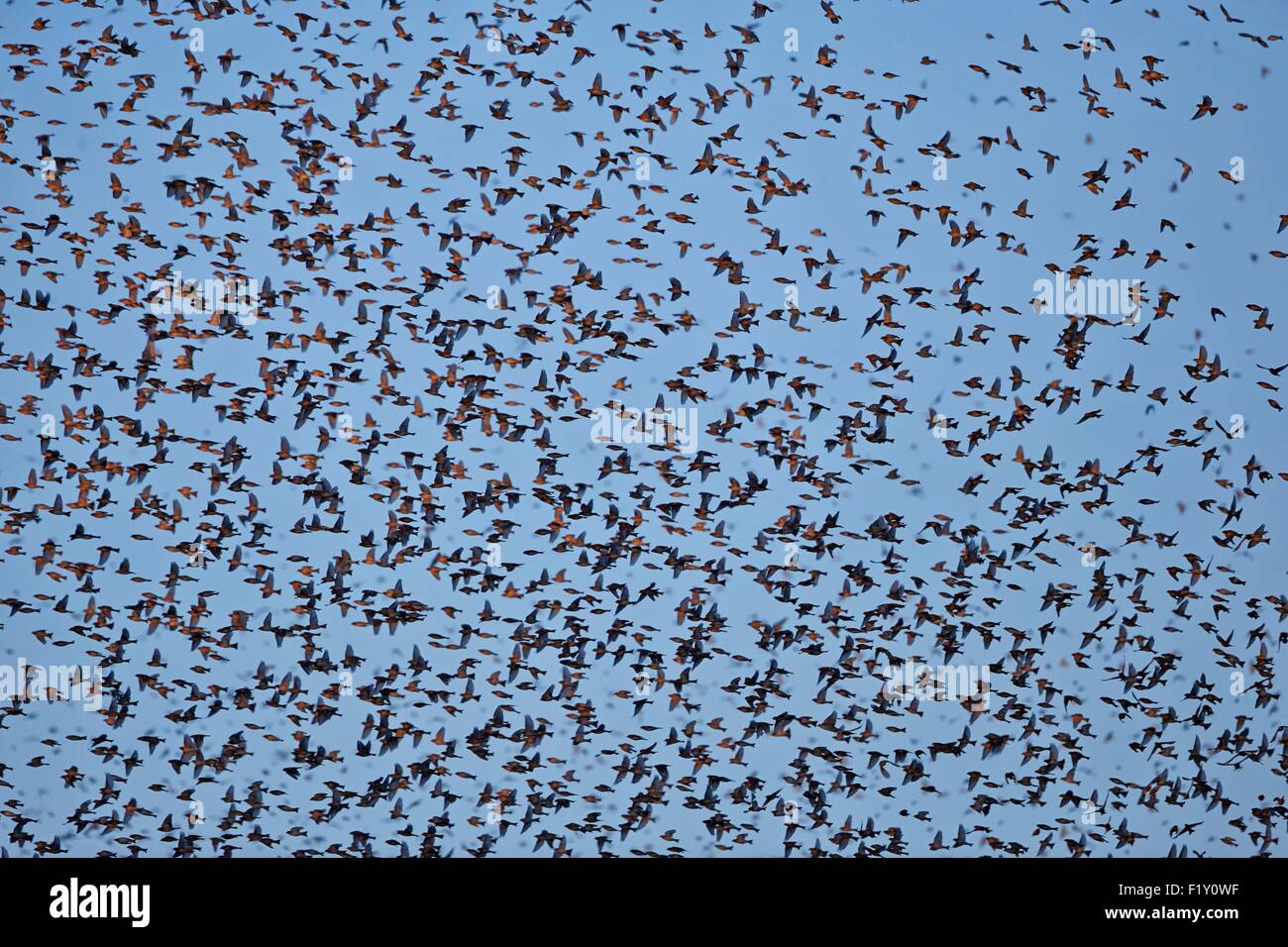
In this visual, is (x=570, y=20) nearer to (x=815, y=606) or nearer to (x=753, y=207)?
(x=753, y=207)

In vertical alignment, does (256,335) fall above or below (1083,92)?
below

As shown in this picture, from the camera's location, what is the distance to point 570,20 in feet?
29.9

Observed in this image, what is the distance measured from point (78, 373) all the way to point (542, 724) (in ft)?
11.1

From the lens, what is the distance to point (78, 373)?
8852 mm
